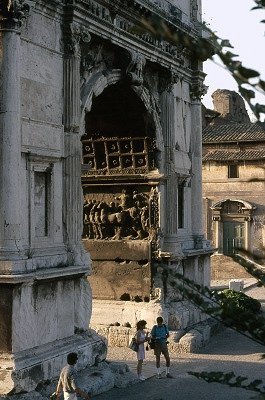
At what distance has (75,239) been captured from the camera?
1095cm

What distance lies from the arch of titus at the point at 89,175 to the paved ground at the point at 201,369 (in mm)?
774

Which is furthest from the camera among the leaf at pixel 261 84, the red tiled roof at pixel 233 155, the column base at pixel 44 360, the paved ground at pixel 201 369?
the red tiled roof at pixel 233 155

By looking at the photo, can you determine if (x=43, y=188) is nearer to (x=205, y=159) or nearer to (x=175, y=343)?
(x=175, y=343)

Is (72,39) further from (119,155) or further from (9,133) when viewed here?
(119,155)

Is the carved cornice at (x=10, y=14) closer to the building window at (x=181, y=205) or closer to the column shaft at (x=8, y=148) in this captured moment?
the column shaft at (x=8, y=148)

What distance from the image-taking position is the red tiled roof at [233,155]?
30266mm

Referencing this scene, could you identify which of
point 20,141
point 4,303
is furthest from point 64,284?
point 20,141

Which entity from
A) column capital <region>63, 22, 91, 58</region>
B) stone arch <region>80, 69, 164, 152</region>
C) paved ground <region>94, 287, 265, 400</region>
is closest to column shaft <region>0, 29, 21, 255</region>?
column capital <region>63, 22, 91, 58</region>

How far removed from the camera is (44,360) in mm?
9555

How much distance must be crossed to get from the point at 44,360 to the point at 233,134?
76.8 feet

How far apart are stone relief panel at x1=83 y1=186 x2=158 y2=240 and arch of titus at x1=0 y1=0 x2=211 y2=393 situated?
25 mm

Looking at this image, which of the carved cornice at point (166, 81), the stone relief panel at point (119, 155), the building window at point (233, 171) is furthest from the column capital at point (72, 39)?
the building window at point (233, 171)

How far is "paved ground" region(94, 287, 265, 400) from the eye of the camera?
34.5 ft

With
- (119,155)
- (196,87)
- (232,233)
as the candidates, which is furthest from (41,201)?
(232,233)
